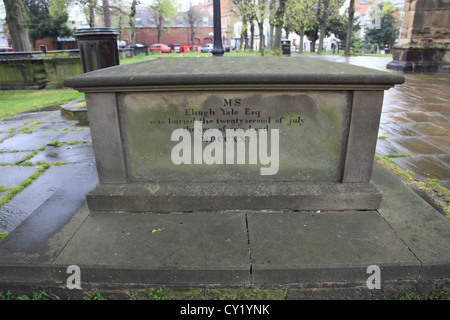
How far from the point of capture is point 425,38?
41.8 ft

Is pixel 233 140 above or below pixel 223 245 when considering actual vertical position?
above

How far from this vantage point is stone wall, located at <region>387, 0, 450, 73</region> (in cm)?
1223

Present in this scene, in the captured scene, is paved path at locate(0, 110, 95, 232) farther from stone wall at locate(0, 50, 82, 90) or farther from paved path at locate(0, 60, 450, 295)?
stone wall at locate(0, 50, 82, 90)

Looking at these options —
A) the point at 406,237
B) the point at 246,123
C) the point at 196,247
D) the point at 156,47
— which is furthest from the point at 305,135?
the point at 156,47

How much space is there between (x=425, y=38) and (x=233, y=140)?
13.8m

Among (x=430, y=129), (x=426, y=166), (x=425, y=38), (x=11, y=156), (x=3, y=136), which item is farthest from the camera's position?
(x=425, y=38)

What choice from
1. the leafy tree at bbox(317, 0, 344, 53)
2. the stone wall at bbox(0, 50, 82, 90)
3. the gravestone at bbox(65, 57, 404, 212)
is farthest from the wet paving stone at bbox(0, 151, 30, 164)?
the leafy tree at bbox(317, 0, 344, 53)

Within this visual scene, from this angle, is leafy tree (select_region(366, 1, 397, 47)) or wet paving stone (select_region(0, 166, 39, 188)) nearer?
wet paving stone (select_region(0, 166, 39, 188))

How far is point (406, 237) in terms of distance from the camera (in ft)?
7.79

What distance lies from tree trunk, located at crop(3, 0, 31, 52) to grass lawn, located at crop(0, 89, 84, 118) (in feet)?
9.95

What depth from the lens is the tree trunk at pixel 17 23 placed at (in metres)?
11.7

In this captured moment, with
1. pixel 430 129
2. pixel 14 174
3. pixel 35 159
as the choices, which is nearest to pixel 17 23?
pixel 35 159

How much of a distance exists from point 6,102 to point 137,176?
27.8 ft

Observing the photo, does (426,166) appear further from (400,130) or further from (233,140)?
(233,140)
